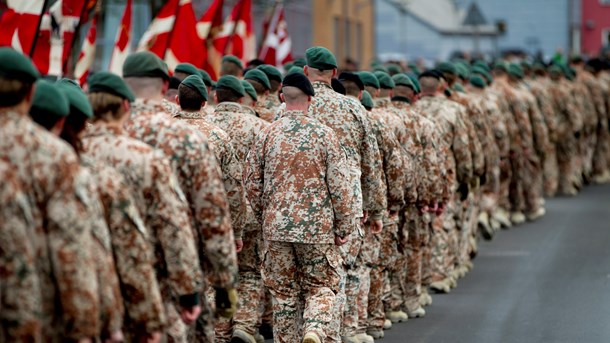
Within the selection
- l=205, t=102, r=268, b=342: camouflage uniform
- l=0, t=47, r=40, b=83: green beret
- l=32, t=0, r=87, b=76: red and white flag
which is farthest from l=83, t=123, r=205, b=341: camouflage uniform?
l=32, t=0, r=87, b=76: red and white flag

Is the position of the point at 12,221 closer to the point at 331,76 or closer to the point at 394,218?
the point at 331,76

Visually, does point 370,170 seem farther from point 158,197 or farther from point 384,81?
point 158,197

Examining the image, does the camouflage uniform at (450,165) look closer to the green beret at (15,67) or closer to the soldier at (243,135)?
the soldier at (243,135)

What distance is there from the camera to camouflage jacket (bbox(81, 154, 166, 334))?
22.8 ft

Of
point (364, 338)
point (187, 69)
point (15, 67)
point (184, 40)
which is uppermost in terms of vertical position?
point (15, 67)

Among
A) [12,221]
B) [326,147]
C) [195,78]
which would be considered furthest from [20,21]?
[12,221]

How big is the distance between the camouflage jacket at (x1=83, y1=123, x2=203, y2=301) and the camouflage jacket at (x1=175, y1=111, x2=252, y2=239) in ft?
10.0

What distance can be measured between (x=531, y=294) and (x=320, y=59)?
4.72 metres

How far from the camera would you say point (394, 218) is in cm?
1295

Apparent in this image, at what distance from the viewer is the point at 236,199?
10703 mm

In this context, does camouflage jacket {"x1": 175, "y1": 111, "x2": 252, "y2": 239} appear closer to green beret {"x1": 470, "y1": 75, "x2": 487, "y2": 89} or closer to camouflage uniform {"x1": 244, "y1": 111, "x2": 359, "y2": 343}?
camouflage uniform {"x1": 244, "y1": 111, "x2": 359, "y2": 343}

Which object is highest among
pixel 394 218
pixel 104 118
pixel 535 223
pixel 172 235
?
pixel 104 118

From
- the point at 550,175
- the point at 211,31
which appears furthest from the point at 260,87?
the point at 550,175

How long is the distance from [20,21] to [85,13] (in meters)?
1.60
